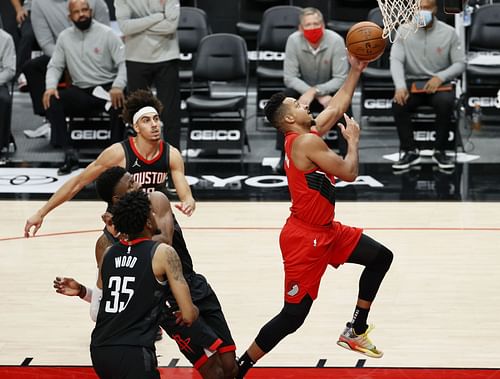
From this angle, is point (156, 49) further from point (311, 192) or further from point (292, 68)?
point (311, 192)

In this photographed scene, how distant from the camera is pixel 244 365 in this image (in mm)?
5914

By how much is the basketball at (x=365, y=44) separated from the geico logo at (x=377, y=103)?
5779 millimetres

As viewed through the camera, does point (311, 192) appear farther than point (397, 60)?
No

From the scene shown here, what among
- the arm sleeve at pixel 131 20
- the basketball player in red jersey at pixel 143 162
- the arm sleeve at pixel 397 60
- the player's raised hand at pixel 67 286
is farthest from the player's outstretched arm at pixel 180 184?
the arm sleeve at pixel 397 60

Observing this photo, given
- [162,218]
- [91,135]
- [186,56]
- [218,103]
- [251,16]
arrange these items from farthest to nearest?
[251,16]
[186,56]
[91,135]
[218,103]
[162,218]

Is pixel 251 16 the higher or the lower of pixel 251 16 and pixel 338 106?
the lower

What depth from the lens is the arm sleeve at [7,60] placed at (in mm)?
11516

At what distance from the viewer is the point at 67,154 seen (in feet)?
36.6

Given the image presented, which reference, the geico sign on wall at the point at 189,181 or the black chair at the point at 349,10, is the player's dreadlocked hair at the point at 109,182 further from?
the black chair at the point at 349,10

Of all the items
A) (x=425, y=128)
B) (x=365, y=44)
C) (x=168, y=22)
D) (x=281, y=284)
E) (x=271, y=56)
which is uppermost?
(x=365, y=44)

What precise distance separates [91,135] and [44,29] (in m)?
1.39

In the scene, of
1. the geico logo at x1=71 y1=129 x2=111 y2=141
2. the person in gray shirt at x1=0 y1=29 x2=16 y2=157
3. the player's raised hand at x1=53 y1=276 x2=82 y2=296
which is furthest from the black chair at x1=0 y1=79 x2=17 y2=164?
the player's raised hand at x1=53 y1=276 x2=82 y2=296

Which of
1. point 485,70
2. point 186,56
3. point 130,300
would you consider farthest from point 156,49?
point 130,300

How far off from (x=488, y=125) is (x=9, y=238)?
6302mm
